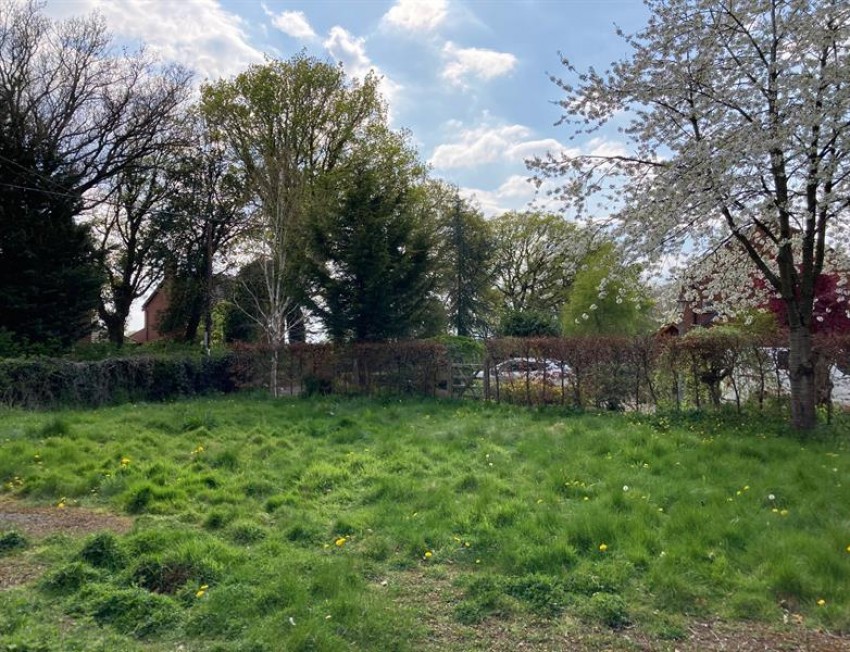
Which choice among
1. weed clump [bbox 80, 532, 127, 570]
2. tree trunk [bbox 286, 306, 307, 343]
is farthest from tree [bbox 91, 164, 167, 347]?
weed clump [bbox 80, 532, 127, 570]

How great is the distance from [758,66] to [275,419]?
9.27m

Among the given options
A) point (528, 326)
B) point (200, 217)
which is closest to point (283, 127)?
point (200, 217)

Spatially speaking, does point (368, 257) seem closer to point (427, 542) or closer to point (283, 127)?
point (283, 127)

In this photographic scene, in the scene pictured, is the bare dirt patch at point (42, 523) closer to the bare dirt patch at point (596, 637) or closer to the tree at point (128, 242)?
the bare dirt patch at point (596, 637)

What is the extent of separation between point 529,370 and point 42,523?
9.20 m

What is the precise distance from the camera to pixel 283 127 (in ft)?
73.2

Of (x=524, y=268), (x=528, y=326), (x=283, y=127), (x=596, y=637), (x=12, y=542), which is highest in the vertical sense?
(x=283, y=127)

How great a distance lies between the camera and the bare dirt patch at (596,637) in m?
3.19

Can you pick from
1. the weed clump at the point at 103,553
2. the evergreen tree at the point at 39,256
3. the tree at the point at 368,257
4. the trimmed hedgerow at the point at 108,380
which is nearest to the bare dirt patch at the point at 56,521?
the weed clump at the point at 103,553

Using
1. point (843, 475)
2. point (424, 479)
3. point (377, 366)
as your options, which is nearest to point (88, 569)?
point (424, 479)

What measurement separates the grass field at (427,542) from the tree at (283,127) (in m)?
12.9

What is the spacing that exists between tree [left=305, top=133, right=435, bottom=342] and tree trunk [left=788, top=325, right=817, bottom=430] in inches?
411

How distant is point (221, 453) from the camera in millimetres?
7543

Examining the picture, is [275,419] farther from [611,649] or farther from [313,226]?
[611,649]
